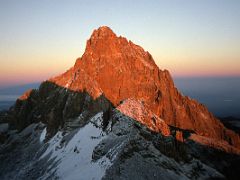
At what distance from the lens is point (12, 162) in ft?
282

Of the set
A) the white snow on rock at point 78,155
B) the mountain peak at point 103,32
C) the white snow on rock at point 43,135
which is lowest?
the white snow on rock at point 43,135

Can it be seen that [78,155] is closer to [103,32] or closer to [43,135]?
[43,135]

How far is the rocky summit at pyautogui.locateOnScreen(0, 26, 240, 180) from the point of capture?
177 feet

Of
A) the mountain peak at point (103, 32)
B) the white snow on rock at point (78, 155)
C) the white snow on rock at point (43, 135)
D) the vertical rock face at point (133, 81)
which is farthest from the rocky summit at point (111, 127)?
the white snow on rock at point (43, 135)

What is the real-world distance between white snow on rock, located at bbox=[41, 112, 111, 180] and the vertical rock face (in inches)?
1092

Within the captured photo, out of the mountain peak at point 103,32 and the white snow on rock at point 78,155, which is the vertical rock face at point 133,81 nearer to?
the mountain peak at point 103,32

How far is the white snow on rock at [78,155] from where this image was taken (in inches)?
2012

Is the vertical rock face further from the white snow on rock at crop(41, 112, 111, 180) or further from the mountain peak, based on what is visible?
the white snow on rock at crop(41, 112, 111, 180)

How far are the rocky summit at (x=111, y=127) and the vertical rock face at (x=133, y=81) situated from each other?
1.29 feet

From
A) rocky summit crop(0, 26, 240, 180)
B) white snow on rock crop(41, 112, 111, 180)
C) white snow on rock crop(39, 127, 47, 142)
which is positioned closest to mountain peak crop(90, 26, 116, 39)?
rocky summit crop(0, 26, 240, 180)

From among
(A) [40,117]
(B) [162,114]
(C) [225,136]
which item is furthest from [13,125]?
(C) [225,136]

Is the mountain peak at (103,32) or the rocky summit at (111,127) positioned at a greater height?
the mountain peak at (103,32)

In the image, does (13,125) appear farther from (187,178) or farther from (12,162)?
(187,178)

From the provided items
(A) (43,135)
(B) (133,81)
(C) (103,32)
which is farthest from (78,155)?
(C) (103,32)
